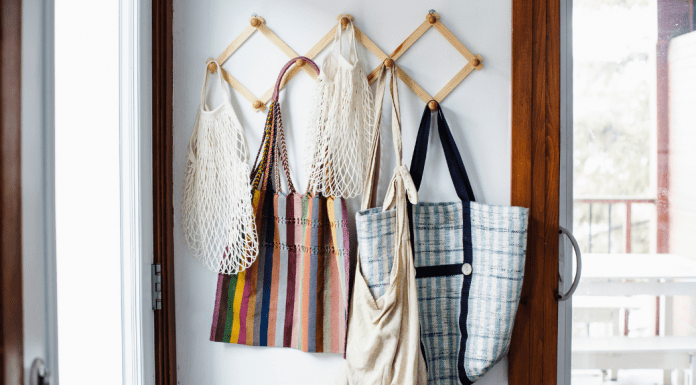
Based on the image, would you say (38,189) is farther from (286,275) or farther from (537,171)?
(537,171)

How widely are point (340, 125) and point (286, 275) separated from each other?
1.26 feet

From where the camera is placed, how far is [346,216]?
1110 mm

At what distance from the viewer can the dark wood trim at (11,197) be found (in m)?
0.63

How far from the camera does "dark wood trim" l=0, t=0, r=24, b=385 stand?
630 millimetres

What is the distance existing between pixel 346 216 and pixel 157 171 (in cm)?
46

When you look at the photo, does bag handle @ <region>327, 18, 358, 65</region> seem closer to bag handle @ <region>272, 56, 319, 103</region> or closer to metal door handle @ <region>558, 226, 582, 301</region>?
bag handle @ <region>272, 56, 319, 103</region>

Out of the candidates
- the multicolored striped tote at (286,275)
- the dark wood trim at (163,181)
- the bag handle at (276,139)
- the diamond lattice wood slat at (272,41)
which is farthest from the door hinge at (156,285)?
the diamond lattice wood slat at (272,41)

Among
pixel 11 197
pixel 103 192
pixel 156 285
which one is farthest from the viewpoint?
pixel 156 285

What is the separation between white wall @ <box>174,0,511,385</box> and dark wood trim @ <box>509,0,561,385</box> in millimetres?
31

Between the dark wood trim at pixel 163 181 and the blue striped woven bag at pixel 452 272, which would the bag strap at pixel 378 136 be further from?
the dark wood trim at pixel 163 181

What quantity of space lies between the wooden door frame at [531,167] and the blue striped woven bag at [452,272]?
0.11 meters

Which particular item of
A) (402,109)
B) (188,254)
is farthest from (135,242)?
(402,109)

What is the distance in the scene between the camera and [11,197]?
0.65m

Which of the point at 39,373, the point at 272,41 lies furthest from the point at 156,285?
the point at 272,41
